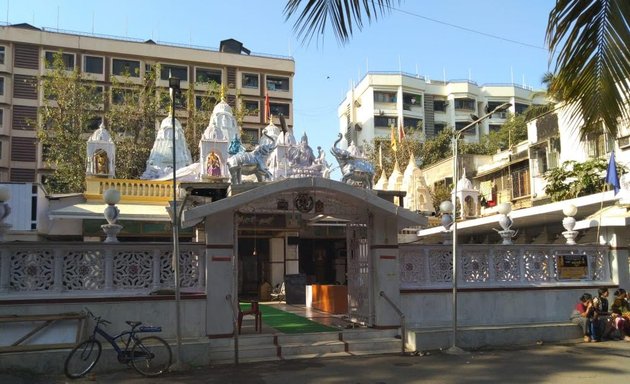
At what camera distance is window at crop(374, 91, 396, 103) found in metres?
62.6

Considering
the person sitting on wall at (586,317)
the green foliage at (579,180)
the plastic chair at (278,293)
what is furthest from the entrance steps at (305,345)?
the green foliage at (579,180)

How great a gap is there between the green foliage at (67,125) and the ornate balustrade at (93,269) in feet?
68.4

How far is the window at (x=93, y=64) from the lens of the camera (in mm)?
51162

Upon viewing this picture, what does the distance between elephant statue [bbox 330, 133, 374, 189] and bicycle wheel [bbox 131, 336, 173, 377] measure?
5720mm

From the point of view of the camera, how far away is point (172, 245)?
10.8 meters

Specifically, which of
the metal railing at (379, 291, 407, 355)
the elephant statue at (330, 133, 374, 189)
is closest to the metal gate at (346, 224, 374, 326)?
the metal railing at (379, 291, 407, 355)

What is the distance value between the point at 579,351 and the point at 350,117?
56.5 meters

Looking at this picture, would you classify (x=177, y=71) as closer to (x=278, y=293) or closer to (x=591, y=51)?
(x=278, y=293)

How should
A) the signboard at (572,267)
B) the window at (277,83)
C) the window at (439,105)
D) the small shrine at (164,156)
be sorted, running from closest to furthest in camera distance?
the signboard at (572,267) → the small shrine at (164,156) → the window at (277,83) → the window at (439,105)

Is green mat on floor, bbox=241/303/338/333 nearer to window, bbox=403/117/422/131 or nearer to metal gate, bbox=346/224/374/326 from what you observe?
metal gate, bbox=346/224/374/326

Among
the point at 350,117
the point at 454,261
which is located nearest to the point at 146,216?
the point at 454,261

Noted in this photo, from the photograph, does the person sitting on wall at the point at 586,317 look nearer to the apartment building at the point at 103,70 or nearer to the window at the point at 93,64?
the apartment building at the point at 103,70

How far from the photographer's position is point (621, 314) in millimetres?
12812

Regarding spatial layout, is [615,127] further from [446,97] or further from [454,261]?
[446,97]
